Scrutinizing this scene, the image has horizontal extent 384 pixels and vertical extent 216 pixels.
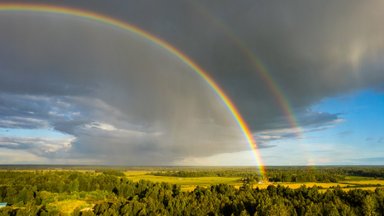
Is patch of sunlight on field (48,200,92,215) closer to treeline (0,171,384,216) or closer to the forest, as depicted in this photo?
the forest

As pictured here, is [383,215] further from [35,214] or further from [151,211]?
[35,214]

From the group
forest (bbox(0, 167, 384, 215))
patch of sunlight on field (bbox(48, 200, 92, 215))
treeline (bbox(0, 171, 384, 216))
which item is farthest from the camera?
patch of sunlight on field (bbox(48, 200, 92, 215))

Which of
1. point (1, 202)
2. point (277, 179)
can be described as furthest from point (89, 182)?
point (277, 179)

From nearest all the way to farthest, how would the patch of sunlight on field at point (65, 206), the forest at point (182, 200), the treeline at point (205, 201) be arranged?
1. the treeline at point (205, 201)
2. the forest at point (182, 200)
3. the patch of sunlight on field at point (65, 206)

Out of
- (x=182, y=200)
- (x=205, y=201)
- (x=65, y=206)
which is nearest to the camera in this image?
(x=205, y=201)

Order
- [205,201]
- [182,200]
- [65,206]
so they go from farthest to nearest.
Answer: [65,206] < [182,200] < [205,201]

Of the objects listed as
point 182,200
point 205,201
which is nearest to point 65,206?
point 182,200

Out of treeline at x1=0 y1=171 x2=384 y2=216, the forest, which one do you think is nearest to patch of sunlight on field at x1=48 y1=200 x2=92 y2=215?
the forest

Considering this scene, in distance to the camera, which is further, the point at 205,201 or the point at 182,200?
the point at 182,200

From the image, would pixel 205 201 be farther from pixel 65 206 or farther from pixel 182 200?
pixel 65 206

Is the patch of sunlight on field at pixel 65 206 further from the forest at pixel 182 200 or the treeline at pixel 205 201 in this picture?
the treeline at pixel 205 201

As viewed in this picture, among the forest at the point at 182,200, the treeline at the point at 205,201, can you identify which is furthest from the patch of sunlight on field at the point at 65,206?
the treeline at the point at 205,201
